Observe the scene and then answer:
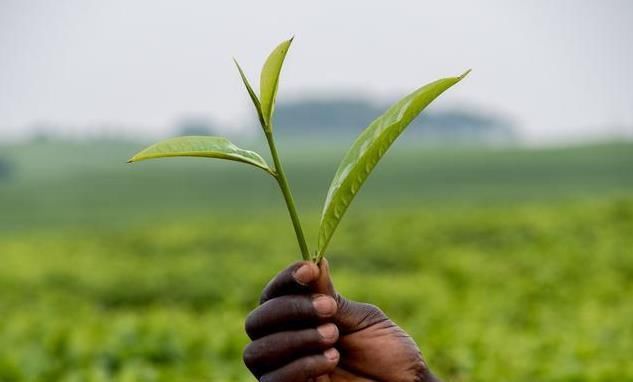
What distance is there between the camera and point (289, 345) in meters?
1.45

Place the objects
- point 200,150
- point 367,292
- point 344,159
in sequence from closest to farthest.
→ 1. point 200,150
2. point 344,159
3. point 367,292

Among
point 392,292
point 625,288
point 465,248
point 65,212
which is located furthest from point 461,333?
point 65,212

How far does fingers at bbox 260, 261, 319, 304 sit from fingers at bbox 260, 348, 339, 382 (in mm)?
102

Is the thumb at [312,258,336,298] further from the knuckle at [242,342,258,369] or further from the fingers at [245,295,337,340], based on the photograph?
the knuckle at [242,342,258,369]

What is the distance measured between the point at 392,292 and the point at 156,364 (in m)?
3.52

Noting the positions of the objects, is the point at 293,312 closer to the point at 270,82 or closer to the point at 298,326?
the point at 298,326

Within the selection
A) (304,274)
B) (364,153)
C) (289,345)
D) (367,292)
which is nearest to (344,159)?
(364,153)

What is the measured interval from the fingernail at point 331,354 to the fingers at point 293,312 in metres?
0.05

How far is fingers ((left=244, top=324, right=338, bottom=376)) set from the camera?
4.74 feet

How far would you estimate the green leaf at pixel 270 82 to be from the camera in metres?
1.36

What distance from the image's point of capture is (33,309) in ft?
27.6

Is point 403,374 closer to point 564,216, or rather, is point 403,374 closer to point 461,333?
point 461,333

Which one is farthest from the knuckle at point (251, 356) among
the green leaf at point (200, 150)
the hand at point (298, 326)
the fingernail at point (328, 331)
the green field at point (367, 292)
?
the green field at point (367, 292)

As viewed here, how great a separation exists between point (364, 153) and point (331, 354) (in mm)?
316
